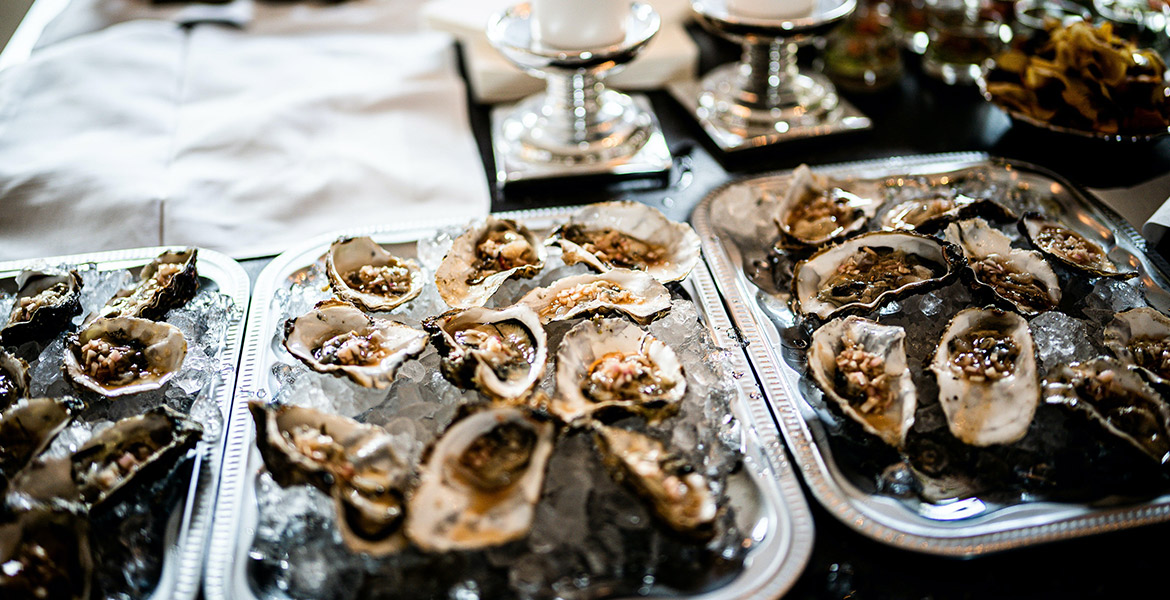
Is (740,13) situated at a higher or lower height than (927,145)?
higher

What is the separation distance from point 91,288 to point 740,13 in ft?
3.33

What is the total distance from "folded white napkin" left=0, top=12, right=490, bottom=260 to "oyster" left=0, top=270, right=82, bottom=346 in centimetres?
19

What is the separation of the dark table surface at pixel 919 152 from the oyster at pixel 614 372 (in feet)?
0.59

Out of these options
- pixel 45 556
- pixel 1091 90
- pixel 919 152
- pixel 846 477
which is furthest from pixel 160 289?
pixel 1091 90

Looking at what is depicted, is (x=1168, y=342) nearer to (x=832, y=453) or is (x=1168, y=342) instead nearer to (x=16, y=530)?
(x=832, y=453)

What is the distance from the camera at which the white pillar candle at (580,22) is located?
1.11m

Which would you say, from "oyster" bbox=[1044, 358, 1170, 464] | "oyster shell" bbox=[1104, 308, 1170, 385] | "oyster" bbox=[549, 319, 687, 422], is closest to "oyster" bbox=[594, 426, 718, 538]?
"oyster" bbox=[549, 319, 687, 422]

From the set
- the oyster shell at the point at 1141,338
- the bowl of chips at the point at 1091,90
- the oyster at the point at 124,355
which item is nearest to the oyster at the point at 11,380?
the oyster at the point at 124,355

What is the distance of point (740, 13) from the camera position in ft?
4.11

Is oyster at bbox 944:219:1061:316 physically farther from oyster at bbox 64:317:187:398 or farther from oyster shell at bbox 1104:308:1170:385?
oyster at bbox 64:317:187:398

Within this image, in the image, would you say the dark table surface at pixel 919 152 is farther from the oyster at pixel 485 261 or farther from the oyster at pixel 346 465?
the oyster at pixel 346 465

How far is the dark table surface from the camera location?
0.68 metres

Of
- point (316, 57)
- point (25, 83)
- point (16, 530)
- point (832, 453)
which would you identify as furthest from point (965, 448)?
point (25, 83)

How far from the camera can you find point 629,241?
0.98 m
